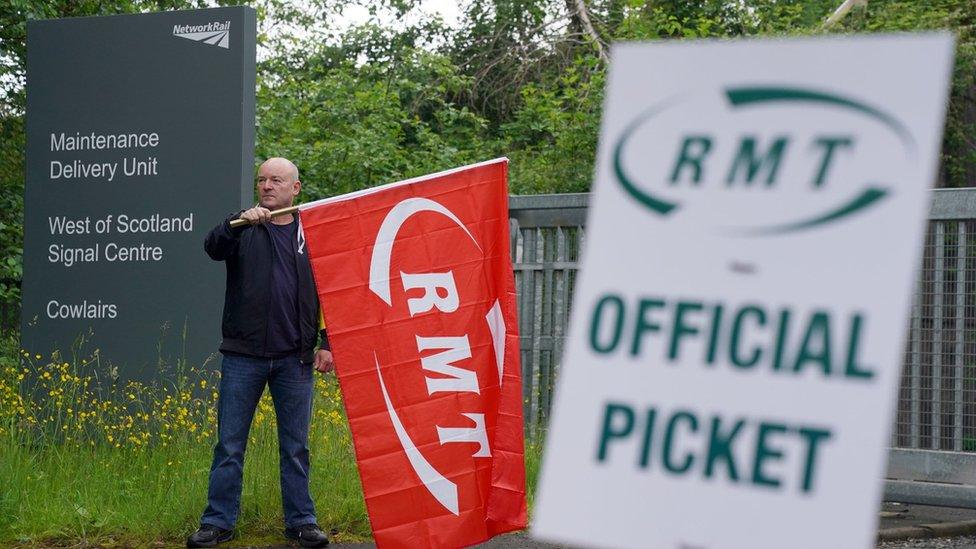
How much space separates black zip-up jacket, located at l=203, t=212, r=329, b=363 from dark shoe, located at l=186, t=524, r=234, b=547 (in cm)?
83

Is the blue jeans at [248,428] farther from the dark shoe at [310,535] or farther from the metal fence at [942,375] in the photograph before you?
the metal fence at [942,375]

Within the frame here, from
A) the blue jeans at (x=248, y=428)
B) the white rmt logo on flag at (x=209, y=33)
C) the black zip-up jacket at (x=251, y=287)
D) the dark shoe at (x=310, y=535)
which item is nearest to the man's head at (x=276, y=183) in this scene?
the black zip-up jacket at (x=251, y=287)

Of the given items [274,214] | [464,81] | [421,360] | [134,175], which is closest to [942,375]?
[421,360]

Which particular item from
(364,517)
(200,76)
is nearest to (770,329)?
(364,517)

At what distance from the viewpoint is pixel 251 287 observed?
6445 millimetres

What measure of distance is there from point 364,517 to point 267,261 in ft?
4.96

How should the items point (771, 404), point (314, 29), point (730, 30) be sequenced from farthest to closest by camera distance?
point (314, 29) < point (730, 30) < point (771, 404)

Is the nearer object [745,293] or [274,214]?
[745,293]

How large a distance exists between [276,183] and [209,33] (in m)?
2.36

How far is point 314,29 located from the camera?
26.9 meters

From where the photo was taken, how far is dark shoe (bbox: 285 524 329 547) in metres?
6.41

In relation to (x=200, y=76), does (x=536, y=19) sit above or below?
above

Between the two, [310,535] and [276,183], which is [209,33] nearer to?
[276,183]

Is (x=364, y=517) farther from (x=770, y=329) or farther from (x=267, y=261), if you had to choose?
(x=770, y=329)
